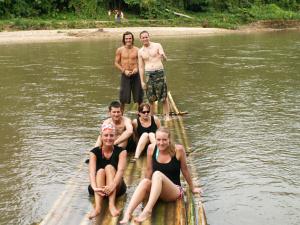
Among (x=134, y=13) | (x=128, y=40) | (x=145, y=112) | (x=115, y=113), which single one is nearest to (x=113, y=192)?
(x=115, y=113)

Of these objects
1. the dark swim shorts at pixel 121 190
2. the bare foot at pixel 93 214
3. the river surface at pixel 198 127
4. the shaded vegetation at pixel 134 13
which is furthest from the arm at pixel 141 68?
the shaded vegetation at pixel 134 13

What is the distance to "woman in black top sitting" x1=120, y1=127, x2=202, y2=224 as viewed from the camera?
210 inches

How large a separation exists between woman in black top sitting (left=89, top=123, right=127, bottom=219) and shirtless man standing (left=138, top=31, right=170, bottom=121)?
3654mm

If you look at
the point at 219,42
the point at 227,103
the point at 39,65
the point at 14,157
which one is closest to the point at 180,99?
the point at 227,103

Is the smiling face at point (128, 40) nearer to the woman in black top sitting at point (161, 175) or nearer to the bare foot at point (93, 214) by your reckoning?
the woman in black top sitting at point (161, 175)

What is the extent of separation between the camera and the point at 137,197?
5.36 m

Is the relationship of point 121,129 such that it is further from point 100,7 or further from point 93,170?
point 100,7

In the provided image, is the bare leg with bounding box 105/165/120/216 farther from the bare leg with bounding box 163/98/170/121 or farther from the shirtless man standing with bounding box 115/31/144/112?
the bare leg with bounding box 163/98/170/121

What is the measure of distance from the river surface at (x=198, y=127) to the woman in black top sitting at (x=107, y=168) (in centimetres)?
81

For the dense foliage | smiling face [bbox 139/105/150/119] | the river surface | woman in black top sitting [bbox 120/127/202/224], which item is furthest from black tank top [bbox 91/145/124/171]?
the dense foliage

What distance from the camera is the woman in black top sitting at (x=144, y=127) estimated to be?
289 inches

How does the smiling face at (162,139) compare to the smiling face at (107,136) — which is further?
the smiling face at (107,136)

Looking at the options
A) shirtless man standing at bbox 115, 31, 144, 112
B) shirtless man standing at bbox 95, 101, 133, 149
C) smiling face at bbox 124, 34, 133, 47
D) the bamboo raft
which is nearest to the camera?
the bamboo raft

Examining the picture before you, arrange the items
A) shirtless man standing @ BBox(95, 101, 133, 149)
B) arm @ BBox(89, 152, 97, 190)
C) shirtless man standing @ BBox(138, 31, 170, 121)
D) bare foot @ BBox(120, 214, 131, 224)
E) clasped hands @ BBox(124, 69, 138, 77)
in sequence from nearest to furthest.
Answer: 1. bare foot @ BBox(120, 214, 131, 224)
2. arm @ BBox(89, 152, 97, 190)
3. shirtless man standing @ BBox(95, 101, 133, 149)
4. shirtless man standing @ BBox(138, 31, 170, 121)
5. clasped hands @ BBox(124, 69, 138, 77)
